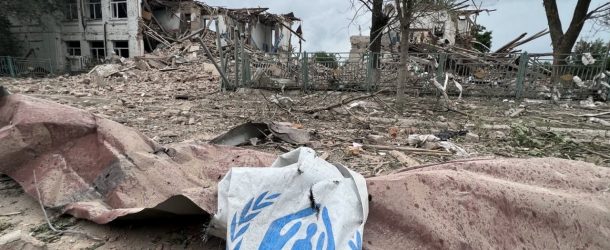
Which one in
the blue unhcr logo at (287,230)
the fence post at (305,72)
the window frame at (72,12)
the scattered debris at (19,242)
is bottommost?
the scattered debris at (19,242)

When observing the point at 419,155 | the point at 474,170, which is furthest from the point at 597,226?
the point at 419,155

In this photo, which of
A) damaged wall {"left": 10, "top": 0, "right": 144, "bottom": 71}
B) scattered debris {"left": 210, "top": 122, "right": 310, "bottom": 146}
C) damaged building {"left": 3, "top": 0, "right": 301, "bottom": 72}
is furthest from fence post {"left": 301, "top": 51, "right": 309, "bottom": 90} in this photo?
damaged wall {"left": 10, "top": 0, "right": 144, "bottom": 71}

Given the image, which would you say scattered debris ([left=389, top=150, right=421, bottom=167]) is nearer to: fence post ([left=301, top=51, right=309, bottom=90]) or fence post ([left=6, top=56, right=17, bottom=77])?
fence post ([left=301, top=51, right=309, bottom=90])

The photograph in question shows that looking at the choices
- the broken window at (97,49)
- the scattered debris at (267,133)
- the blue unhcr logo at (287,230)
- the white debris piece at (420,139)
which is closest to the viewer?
the blue unhcr logo at (287,230)

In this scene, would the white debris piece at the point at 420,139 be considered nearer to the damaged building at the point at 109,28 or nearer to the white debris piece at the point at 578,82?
the white debris piece at the point at 578,82

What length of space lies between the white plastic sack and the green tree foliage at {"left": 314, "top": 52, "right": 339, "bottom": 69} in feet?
35.6

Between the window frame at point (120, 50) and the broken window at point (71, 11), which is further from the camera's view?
the broken window at point (71, 11)

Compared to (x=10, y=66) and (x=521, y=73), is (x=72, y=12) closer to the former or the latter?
(x=10, y=66)

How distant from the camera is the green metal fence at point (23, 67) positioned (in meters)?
19.7

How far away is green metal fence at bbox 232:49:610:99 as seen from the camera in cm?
1098

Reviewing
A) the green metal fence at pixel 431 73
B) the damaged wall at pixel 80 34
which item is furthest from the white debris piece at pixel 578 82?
the damaged wall at pixel 80 34

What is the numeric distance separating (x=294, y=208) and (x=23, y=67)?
26.3 meters

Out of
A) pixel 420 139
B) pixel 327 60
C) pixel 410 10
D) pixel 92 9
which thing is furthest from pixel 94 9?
pixel 420 139

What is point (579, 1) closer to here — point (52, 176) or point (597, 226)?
point (597, 226)
